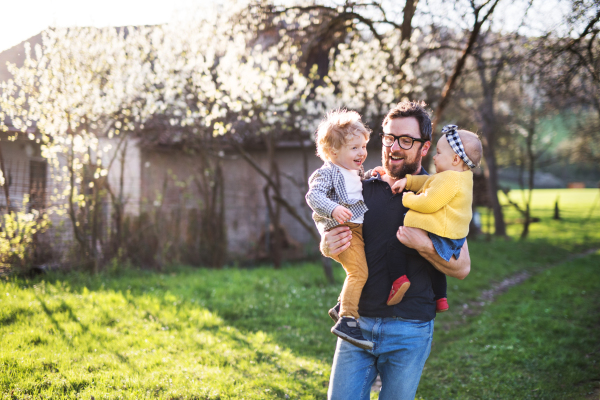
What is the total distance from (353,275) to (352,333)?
0.31m

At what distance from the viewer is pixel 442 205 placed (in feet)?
7.40

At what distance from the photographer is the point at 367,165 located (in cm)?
1403

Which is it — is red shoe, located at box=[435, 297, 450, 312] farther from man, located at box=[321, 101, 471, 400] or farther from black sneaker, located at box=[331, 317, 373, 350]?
black sneaker, located at box=[331, 317, 373, 350]

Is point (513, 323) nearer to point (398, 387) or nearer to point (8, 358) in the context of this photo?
point (398, 387)

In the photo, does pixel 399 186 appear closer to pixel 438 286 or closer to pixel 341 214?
pixel 341 214

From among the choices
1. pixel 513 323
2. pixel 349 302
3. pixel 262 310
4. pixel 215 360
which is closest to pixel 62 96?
pixel 262 310

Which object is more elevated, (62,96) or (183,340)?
(62,96)

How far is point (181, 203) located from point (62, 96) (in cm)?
415

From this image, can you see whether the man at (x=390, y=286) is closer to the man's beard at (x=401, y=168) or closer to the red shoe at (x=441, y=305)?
the man's beard at (x=401, y=168)

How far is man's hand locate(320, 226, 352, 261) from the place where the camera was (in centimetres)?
235

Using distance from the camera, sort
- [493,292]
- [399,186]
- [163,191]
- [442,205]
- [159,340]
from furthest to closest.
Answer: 1. [163,191]
2. [493,292]
3. [159,340]
4. [399,186]
5. [442,205]

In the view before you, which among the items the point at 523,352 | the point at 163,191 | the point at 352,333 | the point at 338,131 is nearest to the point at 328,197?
the point at 338,131

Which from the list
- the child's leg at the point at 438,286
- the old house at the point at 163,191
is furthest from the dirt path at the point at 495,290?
the child's leg at the point at 438,286

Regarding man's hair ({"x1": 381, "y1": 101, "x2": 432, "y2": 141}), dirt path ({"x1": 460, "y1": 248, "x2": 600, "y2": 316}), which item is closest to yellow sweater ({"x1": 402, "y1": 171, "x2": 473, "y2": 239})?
man's hair ({"x1": 381, "y1": 101, "x2": 432, "y2": 141})
